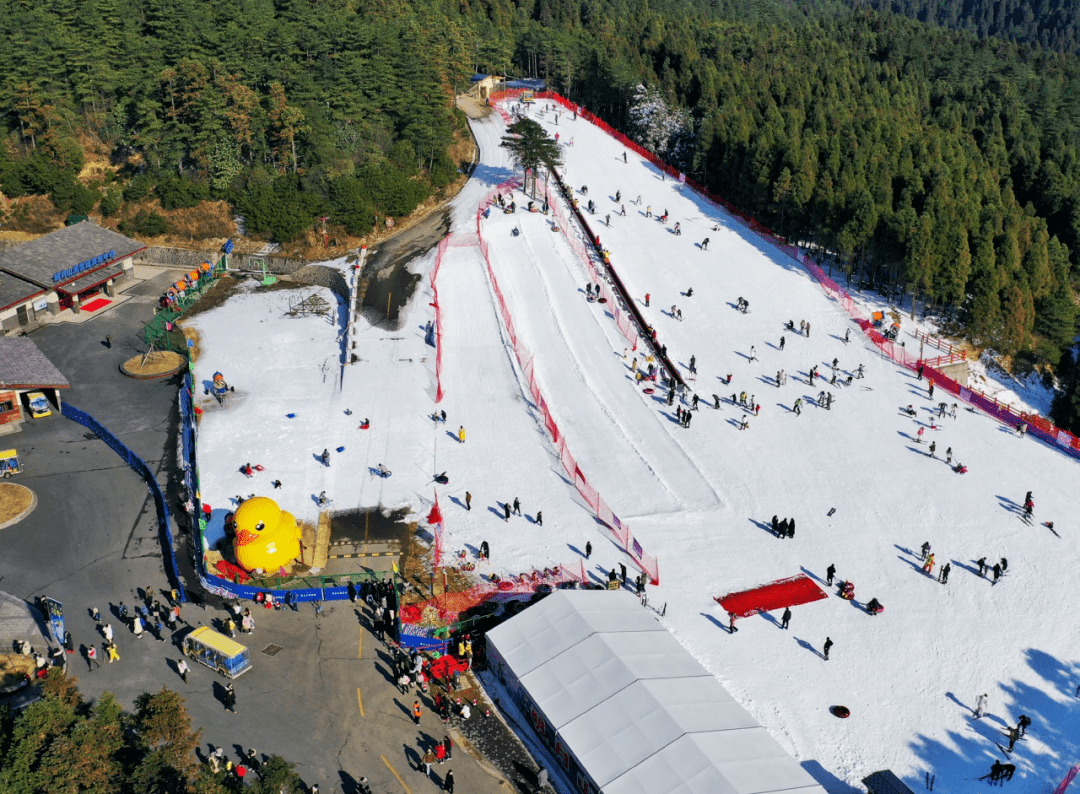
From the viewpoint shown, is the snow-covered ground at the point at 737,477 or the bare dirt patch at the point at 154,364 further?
the bare dirt patch at the point at 154,364

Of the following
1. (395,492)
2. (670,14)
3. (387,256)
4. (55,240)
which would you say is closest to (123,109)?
(55,240)

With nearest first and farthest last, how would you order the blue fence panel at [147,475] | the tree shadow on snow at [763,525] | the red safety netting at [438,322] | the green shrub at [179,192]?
the blue fence panel at [147,475]
the tree shadow on snow at [763,525]
the red safety netting at [438,322]
the green shrub at [179,192]

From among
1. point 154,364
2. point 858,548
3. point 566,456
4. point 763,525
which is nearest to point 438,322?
point 566,456

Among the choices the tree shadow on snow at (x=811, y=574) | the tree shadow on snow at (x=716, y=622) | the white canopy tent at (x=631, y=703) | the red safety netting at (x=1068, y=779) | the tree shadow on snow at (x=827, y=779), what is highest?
the white canopy tent at (x=631, y=703)

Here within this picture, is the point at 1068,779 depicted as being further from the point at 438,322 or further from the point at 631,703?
the point at 438,322

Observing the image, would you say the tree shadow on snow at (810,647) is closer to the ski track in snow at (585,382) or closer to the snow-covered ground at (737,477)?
the snow-covered ground at (737,477)

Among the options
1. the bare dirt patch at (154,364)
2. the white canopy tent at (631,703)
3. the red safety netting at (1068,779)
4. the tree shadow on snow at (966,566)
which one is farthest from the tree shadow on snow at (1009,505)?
the bare dirt patch at (154,364)

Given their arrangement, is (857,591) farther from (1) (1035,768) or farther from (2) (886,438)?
(2) (886,438)

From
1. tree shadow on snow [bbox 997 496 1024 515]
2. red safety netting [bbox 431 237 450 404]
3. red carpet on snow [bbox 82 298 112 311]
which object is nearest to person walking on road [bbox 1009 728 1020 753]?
tree shadow on snow [bbox 997 496 1024 515]
